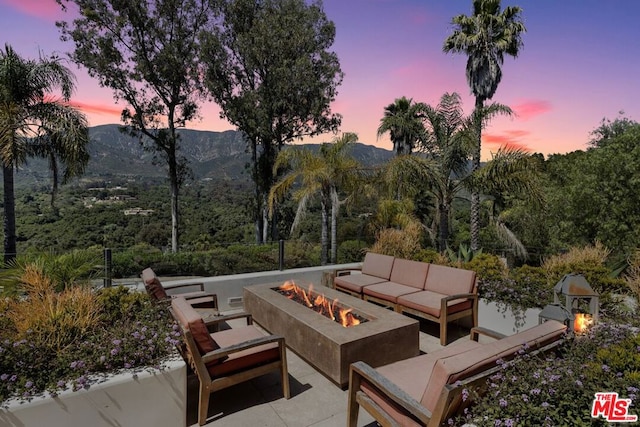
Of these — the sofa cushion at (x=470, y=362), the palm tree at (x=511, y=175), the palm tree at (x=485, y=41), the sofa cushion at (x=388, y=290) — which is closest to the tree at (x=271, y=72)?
the palm tree at (x=485, y=41)

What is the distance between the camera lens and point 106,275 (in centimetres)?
493

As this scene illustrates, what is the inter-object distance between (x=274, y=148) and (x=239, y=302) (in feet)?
36.8

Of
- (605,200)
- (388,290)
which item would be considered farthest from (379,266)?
(605,200)

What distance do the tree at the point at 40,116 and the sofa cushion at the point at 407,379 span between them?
9.17m

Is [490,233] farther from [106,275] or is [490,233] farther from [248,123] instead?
[106,275]

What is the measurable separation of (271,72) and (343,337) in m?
14.2

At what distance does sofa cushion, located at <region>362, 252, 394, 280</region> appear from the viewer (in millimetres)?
5689

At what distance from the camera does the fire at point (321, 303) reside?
3688 mm

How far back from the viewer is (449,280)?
4.69 metres

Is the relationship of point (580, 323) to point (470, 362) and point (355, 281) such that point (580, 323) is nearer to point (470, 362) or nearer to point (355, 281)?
point (470, 362)

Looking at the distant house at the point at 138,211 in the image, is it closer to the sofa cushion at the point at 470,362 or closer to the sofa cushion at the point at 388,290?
the sofa cushion at the point at 388,290

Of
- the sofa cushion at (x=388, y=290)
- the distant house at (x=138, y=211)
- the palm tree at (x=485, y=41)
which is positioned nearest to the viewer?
the sofa cushion at (x=388, y=290)

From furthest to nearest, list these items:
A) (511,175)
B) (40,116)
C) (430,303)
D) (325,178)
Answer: (325,178), (40,116), (511,175), (430,303)

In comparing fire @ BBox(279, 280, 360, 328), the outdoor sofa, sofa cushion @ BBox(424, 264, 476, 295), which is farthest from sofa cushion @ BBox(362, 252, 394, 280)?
fire @ BBox(279, 280, 360, 328)
